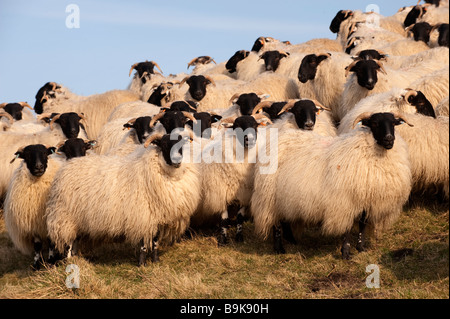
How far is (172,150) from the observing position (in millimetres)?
8180

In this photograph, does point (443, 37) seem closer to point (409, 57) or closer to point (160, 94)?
point (409, 57)

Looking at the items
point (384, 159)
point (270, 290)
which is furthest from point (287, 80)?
point (270, 290)

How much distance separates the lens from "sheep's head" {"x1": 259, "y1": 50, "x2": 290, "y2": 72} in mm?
14391

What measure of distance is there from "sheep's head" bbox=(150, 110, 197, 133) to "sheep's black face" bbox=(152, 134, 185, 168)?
140 centimetres

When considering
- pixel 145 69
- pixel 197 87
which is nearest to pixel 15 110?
pixel 145 69

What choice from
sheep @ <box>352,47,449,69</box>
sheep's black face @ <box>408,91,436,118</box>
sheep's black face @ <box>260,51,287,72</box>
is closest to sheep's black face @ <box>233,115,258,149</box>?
sheep's black face @ <box>408,91,436,118</box>

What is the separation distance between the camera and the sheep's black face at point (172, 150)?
26.8ft

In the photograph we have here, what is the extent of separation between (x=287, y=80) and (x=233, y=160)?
469 cm

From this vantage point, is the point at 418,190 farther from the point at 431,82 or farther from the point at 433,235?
the point at 431,82

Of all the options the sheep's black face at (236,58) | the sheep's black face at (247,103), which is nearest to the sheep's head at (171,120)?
the sheep's black face at (247,103)

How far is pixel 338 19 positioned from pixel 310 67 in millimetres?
6429

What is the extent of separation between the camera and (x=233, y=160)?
9.00 m

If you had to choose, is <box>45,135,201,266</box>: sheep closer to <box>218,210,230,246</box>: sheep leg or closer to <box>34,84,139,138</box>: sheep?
<box>218,210,230,246</box>: sheep leg

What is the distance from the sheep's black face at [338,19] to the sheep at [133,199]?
11.2 meters
